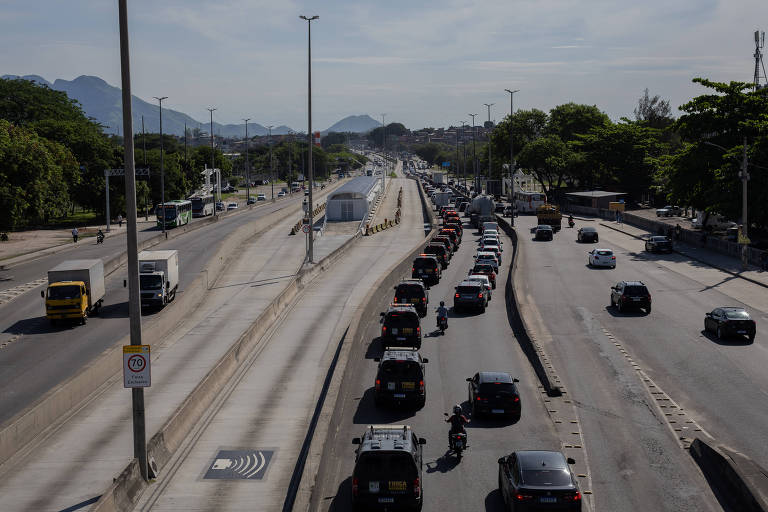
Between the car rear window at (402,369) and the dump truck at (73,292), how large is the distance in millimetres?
21559

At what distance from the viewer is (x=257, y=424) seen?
24.6 metres

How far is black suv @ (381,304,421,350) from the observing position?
1382 inches

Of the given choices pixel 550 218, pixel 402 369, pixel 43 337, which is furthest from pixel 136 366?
pixel 550 218

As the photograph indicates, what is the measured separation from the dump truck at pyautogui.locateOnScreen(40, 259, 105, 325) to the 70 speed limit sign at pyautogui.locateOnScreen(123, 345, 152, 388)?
24900 millimetres

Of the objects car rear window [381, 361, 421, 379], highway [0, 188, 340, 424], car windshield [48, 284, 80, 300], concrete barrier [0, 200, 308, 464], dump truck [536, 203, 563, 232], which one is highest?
dump truck [536, 203, 563, 232]

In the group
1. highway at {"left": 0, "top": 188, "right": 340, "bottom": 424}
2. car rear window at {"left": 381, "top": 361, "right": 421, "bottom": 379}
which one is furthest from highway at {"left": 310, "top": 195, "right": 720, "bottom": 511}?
highway at {"left": 0, "top": 188, "right": 340, "bottom": 424}

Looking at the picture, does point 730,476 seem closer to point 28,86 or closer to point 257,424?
point 257,424

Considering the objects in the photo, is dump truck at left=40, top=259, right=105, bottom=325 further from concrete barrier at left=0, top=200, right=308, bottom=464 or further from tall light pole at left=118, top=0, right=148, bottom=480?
tall light pole at left=118, top=0, right=148, bottom=480

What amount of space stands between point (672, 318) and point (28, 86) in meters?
109

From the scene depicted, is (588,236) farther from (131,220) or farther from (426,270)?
(131,220)

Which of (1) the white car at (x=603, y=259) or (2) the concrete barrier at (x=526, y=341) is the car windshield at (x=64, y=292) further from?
(1) the white car at (x=603, y=259)

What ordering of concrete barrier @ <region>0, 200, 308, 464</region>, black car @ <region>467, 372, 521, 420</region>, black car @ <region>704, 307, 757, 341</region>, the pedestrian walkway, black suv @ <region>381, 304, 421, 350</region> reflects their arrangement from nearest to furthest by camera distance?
concrete barrier @ <region>0, 200, 308, 464</region>, black car @ <region>467, 372, 521, 420</region>, black suv @ <region>381, 304, 421, 350</region>, black car @ <region>704, 307, 757, 341</region>, the pedestrian walkway

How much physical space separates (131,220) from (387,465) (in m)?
7.82

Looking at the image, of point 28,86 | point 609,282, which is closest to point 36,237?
point 28,86
